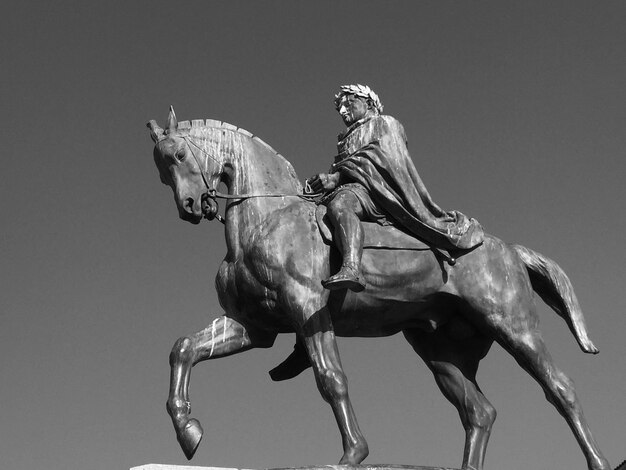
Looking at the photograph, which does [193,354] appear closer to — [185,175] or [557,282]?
[185,175]

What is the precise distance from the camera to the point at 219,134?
17016 millimetres

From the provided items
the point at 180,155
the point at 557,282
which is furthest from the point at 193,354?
the point at 557,282

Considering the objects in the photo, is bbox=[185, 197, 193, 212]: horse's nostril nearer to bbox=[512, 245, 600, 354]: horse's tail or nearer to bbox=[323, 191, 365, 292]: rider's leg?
bbox=[323, 191, 365, 292]: rider's leg

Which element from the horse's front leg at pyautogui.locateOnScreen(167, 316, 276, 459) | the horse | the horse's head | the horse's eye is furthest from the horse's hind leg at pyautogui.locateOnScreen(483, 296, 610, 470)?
the horse's eye

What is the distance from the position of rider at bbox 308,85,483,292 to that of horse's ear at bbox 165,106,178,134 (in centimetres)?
157

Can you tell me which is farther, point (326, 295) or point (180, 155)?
point (180, 155)

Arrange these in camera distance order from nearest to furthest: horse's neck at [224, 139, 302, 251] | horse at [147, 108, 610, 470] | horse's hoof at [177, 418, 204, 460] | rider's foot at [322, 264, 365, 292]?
rider's foot at [322, 264, 365, 292] < horse's hoof at [177, 418, 204, 460] < horse at [147, 108, 610, 470] < horse's neck at [224, 139, 302, 251]

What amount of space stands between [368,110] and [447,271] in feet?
6.81

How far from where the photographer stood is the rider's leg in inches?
614

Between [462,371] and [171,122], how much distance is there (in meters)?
4.15

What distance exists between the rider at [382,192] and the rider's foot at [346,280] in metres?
0.66

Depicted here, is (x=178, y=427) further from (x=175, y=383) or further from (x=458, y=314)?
(x=458, y=314)

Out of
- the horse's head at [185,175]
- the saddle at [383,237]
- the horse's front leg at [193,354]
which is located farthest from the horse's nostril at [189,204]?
the saddle at [383,237]

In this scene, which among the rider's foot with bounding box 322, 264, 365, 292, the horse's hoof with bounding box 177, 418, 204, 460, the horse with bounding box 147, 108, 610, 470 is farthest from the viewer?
the horse with bounding box 147, 108, 610, 470
